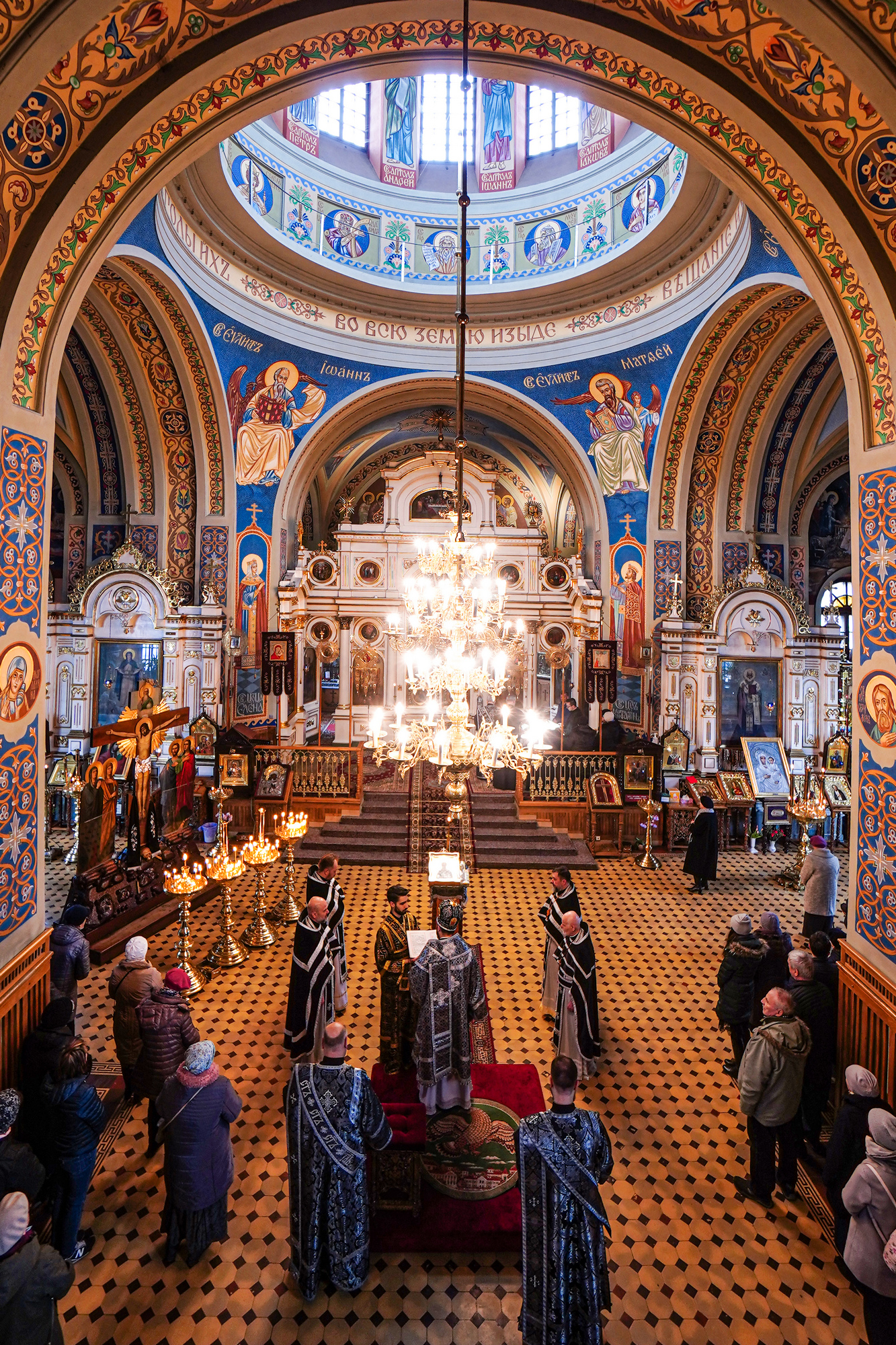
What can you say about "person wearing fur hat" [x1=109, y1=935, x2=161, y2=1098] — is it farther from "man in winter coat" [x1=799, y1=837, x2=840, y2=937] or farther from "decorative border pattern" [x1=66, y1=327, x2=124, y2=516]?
"decorative border pattern" [x1=66, y1=327, x2=124, y2=516]

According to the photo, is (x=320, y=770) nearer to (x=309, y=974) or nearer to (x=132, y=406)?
(x=309, y=974)

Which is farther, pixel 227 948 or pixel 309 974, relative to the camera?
pixel 227 948

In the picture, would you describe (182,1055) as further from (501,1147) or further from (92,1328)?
(501,1147)

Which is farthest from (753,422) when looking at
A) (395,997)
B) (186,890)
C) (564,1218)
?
(564,1218)

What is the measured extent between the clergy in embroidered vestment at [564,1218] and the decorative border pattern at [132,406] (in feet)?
40.7

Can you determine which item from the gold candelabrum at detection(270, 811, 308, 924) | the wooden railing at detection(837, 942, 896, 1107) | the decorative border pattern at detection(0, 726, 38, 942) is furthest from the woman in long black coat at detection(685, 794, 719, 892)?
the decorative border pattern at detection(0, 726, 38, 942)

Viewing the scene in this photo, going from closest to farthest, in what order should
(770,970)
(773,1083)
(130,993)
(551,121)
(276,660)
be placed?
1. (773,1083)
2. (130,993)
3. (770,970)
4. (276,660)
5. (551,121)

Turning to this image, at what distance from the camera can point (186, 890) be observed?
6.63m

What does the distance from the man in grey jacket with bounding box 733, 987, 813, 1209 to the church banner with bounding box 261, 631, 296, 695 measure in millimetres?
10854

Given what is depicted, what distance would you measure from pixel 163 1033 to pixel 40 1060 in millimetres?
673

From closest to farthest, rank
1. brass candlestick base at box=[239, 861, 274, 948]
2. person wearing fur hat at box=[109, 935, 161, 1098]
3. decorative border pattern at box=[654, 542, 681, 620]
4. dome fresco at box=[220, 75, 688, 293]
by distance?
person wearing fur hat at box=[109, 935, 161, 1098]
brass candlestick base at box=[239, 861, 274, 948]
dome fresco at box=[220, 75, 688, 293]
decorative border pattern at box=[654, 542, 681, 620]

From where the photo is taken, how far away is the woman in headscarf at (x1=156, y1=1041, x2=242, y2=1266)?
3541mm

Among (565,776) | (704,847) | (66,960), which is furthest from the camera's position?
(565,776)

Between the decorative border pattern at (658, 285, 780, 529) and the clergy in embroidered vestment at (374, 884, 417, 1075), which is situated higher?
the decorative border pattern at (658, 285, 780, 529)
